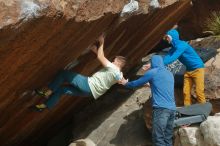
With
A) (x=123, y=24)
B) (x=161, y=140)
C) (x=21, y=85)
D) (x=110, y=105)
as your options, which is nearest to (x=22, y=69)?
(x=21, y=85)

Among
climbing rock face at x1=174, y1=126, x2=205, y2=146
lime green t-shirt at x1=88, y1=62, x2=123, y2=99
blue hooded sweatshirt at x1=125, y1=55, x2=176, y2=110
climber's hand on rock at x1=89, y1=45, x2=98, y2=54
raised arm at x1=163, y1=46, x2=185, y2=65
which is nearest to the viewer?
lime green t-shirt at x1=88, y1=62, x2=123, y2=99

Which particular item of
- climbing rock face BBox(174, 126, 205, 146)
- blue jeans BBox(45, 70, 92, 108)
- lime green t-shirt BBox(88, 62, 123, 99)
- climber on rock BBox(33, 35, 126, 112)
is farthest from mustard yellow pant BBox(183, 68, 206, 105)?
blue jeans BBox(45, 70, 92, 108)

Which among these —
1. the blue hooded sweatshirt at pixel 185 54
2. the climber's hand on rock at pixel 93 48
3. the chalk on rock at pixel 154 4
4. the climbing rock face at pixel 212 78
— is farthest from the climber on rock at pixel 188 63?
the climber's hand on rock at pixel 93 48

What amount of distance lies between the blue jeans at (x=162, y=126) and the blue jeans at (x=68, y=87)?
4.07 feet

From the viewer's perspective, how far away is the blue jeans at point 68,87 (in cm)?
859

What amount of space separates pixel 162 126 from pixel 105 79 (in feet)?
4.31

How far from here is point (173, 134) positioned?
9.70 metres

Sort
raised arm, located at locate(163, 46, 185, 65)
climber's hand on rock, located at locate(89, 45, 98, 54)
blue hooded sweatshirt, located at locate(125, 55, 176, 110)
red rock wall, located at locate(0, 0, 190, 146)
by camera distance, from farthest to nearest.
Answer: raised arm, located at locate(163, 46, 185, 65) < climber's hand on rock, located at locate(89, 45, 98, 54) < blue hooded sweatshirt, located at locate(125, 55, 176, 110) < red rock wall, located at locate(0, 0, 190, 146)

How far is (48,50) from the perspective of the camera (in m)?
7.70

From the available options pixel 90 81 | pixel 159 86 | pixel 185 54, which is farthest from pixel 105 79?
pixel 185 54

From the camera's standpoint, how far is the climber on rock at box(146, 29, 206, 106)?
1006cm

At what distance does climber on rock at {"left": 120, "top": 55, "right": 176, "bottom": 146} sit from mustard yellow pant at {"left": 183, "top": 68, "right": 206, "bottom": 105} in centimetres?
124

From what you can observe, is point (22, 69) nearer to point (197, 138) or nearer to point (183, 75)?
point (197, 138)

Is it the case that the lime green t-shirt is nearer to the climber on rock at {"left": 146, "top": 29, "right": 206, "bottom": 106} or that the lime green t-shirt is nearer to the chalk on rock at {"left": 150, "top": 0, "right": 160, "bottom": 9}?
the chalk on rock at {"left": 150, "top": 0, "right": 160, "bottom": 9}
